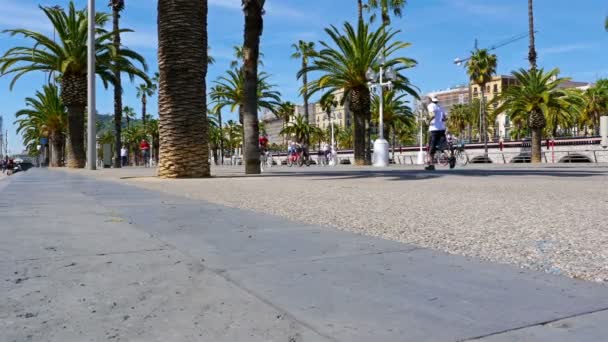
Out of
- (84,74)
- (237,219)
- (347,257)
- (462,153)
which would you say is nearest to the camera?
(347,257)

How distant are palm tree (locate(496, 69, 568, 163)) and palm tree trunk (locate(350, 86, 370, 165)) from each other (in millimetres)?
9565

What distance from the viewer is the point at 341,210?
245 inches

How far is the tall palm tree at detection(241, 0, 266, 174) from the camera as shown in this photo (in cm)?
1559

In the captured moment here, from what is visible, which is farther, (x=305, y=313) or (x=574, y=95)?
(x=574, y=95)

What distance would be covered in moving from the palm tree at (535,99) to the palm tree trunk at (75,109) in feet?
77.3

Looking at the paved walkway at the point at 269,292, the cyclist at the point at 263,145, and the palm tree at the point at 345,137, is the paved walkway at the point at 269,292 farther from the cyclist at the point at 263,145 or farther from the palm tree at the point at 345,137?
the palm tree at the point at 345,137

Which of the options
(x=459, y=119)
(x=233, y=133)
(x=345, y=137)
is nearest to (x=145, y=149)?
(x=233, y=133)

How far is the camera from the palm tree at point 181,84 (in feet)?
42.3

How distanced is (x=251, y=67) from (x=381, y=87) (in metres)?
13.1

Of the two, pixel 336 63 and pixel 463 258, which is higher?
pixel 336 63

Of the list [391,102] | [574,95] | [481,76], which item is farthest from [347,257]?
[481,76]

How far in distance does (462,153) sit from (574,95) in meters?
14.8

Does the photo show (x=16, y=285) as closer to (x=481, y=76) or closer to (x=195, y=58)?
(x=195, y=58)

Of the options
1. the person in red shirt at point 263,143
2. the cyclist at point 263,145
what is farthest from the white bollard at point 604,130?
the person in red shirt at point 263,143
